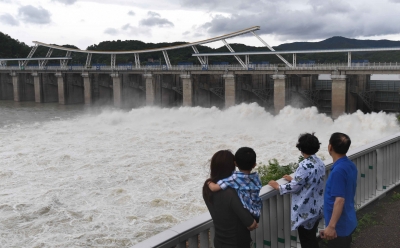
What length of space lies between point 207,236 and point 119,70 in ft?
147

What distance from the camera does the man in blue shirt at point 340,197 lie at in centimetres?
334

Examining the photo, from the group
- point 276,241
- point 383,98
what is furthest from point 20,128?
point 276,241

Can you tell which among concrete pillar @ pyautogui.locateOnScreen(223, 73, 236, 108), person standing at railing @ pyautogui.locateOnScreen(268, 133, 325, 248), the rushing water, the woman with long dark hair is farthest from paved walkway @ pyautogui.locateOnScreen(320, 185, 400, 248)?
concrete pillar @ pyautogui.locateOnScreen(223, 73, 236, 108)

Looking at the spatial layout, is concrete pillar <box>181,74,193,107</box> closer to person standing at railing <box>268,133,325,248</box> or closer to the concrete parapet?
the concrete parapet

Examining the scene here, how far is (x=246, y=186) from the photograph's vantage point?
320cm

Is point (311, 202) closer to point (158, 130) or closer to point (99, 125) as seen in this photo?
point (158, 130)

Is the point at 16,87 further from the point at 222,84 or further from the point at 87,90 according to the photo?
the point at 222,84

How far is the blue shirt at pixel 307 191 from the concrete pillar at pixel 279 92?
95.3ft

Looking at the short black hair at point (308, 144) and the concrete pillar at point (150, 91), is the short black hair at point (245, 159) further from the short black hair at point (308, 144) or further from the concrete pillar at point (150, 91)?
the concrete pillar at point (150, 91)

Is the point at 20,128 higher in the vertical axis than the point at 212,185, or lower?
lower

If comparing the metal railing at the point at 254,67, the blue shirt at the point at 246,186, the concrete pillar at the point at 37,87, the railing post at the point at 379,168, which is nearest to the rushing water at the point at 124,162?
the blue shirt at the point at 246,186

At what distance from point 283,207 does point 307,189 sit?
0.60 meters

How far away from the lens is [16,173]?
17.2 m

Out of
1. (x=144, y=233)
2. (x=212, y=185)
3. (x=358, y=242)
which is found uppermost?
(x=212, y=185)
